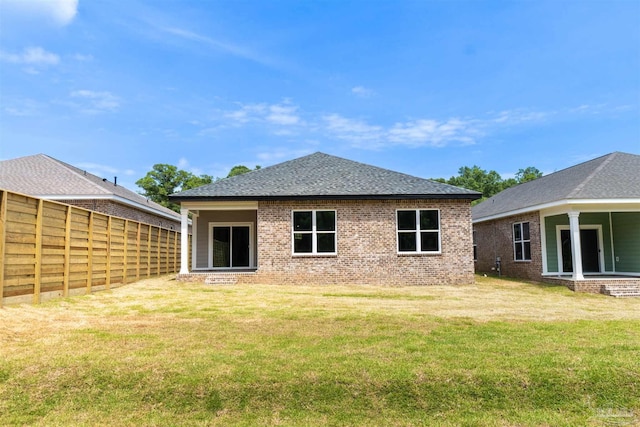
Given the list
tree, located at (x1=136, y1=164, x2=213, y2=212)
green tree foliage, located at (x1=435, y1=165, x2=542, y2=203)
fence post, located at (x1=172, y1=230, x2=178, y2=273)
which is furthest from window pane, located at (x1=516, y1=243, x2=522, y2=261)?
green tree foliage, located at (x1=435, y1=165, x2=542, y2=203)

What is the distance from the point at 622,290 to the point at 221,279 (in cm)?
1334

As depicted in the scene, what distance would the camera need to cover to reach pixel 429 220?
14.9 meters

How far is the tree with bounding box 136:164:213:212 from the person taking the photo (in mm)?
39688

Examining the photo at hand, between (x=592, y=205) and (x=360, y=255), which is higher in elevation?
(x=592, y=205)

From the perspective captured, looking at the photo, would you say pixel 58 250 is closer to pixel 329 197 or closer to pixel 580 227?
pixel 329 197

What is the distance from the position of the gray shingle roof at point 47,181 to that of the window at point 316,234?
783cm

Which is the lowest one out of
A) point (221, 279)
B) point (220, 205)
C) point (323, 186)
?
point (221, 279)

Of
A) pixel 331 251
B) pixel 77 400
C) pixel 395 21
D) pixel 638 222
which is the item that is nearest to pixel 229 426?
pixel 77 400

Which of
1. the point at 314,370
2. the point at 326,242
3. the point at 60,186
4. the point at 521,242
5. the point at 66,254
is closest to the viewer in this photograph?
the point at 314,370

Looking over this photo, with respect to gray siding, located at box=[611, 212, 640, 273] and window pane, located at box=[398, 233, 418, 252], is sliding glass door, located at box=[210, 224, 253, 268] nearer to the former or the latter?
window pane, located at box=[398, 233, 418, 252]

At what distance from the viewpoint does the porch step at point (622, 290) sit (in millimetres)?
12836

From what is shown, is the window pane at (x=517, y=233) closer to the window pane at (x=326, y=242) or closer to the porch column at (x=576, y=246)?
the porch column at (x=576, y=246)

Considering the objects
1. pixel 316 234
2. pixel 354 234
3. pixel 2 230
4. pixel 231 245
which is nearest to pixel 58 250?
pixel 2 230

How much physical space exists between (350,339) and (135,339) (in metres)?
3.12
